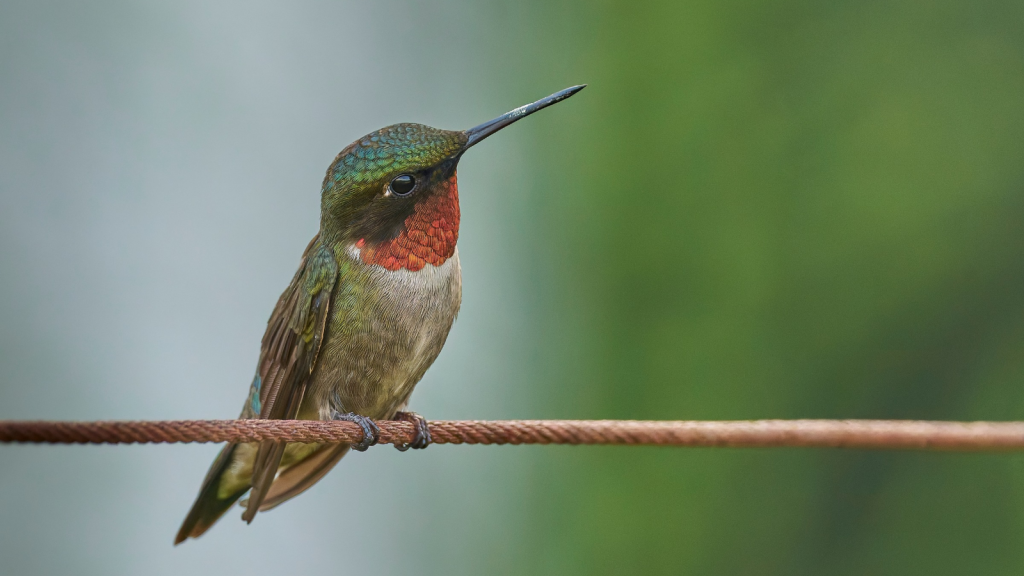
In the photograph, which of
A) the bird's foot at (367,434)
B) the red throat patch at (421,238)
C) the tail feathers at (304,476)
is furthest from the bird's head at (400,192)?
the tail feathers at (304,476)

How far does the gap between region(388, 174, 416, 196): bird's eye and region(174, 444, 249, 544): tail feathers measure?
681mm

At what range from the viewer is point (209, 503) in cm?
188

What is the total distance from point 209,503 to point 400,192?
847 millimetres

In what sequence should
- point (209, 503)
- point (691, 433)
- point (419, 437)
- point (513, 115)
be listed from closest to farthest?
point (691, 433)
point (513, 115)
point (419, 437)
point (209, 503)

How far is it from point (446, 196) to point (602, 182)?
1989mm

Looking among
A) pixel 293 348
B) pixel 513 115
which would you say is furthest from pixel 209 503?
pixel 513 115

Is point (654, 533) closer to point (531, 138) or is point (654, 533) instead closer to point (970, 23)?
point (531, 138)

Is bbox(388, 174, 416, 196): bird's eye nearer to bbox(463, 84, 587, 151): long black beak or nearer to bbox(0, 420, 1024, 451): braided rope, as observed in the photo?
bbox(463, 84, 587, 151): long black beak

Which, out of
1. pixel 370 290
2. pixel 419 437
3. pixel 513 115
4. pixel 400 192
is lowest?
pixel 419 437

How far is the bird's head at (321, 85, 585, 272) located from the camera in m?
1.58

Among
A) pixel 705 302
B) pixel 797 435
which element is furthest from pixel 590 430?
pixel 705 302

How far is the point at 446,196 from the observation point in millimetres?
1654

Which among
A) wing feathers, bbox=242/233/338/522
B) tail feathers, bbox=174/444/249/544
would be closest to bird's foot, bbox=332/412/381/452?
wing feathers, bbox=242/233/338/522

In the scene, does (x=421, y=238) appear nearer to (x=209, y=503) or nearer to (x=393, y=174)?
(x=393, y=174)
